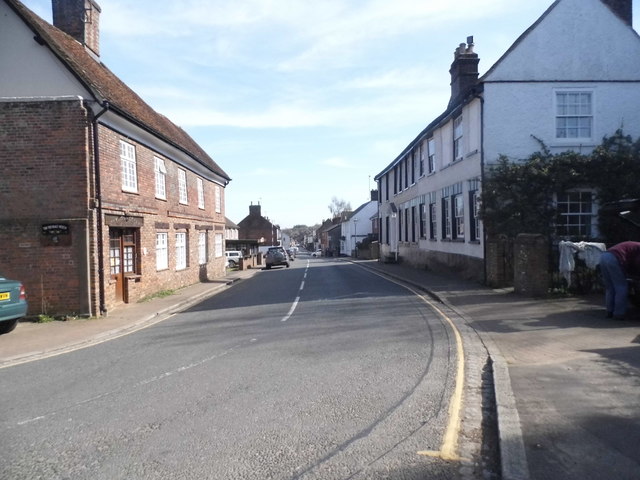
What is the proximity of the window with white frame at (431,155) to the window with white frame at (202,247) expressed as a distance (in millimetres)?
11494

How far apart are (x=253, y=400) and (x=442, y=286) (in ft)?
40.0

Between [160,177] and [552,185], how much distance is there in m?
13.3

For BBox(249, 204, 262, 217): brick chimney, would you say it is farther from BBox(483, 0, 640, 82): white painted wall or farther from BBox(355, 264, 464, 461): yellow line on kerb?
BBox(355, 264, 464, 461): yellow line on kerb

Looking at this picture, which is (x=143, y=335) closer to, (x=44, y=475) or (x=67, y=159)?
(x=67, y=159)

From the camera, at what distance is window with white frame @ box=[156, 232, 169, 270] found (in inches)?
707

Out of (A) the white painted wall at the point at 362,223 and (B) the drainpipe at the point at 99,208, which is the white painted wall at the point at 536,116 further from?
(A) the white painted wall at the point at 362,223

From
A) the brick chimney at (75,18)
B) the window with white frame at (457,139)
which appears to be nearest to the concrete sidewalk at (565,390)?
the window with white frame at (457,139)

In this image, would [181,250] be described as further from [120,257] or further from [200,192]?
[120,257]

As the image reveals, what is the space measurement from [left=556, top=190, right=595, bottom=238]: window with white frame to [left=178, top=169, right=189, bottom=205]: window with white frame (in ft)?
46.4

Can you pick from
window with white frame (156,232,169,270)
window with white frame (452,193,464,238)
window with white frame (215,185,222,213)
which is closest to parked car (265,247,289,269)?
window with white frame (215,185,222,213)

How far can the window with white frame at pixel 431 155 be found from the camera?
2366 centimetres

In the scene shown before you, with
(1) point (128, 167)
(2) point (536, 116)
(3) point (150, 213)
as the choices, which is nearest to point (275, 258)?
(3) point (150, 213)

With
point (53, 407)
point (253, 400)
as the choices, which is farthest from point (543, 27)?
point (53, 407)

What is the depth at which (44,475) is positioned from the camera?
4.00 meters
